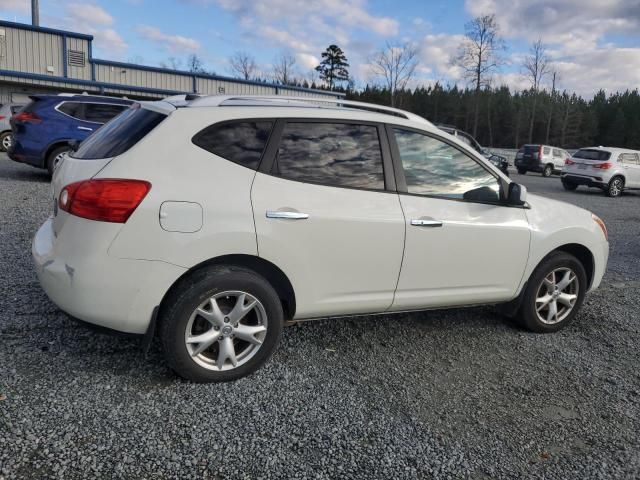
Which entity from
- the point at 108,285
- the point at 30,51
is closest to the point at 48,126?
the point at 108,285

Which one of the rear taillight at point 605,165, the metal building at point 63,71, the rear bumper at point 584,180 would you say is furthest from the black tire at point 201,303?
the metal building at point 63,71

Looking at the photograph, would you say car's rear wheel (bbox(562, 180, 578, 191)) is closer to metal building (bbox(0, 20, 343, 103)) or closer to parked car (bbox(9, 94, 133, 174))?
metal building (bbox(0, 20, 343, 103))

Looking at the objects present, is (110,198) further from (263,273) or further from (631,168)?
(631,168)

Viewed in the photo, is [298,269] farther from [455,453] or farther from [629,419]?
[629,419]

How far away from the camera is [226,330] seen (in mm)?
3141

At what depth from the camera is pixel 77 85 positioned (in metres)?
27.5

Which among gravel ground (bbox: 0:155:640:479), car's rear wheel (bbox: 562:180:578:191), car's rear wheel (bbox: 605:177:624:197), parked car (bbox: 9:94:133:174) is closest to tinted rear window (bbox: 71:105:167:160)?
gravel ground (bbox: 0:155:640:479)

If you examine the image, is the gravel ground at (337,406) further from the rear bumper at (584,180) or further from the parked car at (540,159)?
the parked car at (540,159)

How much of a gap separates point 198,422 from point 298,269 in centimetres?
104

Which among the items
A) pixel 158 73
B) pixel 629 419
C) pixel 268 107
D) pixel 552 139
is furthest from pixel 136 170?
pixel 552 139

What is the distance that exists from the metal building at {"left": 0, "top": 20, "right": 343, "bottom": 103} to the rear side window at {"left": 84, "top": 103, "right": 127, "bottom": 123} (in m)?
12.6

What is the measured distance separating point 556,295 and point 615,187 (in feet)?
53.7

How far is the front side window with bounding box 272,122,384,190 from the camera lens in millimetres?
3299

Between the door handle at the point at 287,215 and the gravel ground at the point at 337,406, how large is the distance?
41.5 inches
